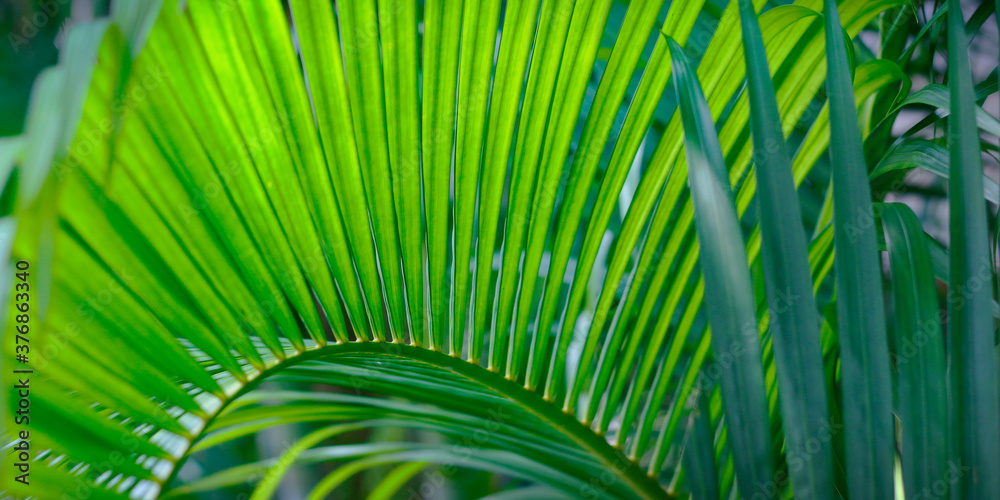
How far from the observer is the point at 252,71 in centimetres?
33

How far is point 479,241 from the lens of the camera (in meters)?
0.43

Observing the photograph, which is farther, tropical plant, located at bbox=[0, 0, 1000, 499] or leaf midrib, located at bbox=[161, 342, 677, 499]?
leaf midrib, located at bbox=[161, 342, 677, 499]

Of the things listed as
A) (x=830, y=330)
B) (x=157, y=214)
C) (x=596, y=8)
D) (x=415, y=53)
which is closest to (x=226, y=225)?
(x=157, y=214)

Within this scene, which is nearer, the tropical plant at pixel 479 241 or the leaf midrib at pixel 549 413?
the tropical plant at pixel 479 241

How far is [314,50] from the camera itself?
13.3 inches

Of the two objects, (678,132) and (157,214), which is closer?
(157,214)

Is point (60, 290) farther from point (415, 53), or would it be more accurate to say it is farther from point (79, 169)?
point (415, 53)

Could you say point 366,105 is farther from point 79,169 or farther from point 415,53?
point 79,169

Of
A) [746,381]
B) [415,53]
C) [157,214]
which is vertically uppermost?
[415,53]

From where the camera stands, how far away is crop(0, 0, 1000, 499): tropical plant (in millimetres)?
257

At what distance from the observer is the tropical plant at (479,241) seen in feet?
0.84

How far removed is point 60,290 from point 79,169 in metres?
0.06

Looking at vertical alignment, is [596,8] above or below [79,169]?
above

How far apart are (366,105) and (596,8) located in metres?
0.16
